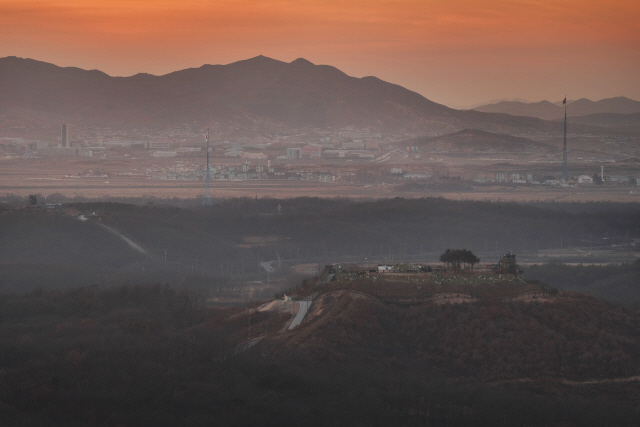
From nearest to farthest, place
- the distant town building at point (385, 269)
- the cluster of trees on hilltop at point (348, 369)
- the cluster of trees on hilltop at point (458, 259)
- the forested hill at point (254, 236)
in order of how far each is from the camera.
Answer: the cluster of trees on hilltop at point (348, 369) < the cluster of trees on hilltop at point (458, 259) < the distant town building at point (385, 269) < the forested hill at point (254, 236)

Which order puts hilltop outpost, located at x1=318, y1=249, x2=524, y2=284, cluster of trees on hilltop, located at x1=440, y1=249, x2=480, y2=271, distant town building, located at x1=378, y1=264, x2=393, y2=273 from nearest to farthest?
hilltop outpost, located at x1=318, y1=249, x2=524, y2=284
cluster of trees on hilltop, located at x1=440, y1=249, x2=480, y2=271
distant town building, located at x1=378, y1=264, x2=393, y2=273

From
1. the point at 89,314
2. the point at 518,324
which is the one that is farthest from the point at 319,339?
the point at 89,314

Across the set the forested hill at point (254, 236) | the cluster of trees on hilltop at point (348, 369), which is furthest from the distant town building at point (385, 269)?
the forested hill at point (254, 236)

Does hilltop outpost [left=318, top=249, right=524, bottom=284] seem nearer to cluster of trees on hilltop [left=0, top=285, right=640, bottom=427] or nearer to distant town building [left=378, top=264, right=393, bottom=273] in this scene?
distant town building [left=378, top=264, right=393, bottom=273]

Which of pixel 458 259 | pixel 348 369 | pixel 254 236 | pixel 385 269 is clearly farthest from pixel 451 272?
pixel 254 236

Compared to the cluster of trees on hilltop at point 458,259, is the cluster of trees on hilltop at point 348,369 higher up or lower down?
lower down

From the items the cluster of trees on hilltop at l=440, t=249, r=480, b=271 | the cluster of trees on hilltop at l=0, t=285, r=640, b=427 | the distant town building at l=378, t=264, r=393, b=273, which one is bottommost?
the cluster of trees on hilltop at l=0, t=285, r=640, b=427

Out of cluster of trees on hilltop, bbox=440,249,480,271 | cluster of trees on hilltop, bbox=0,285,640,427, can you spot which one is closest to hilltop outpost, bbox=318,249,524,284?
cluster of trees on hilltop, bbox=440,249,480,271

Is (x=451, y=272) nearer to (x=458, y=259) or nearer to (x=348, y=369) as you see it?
(x=458, y=259)

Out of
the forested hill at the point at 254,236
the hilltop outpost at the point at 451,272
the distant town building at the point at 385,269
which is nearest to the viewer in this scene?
the hilltop outpost at the point at 451,272

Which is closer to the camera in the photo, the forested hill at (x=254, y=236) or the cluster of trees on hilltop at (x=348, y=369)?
the cluster of trees on hilltop at (x=348, y=369)

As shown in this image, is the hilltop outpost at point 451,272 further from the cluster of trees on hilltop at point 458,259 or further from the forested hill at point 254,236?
the forested hill at point 254,236

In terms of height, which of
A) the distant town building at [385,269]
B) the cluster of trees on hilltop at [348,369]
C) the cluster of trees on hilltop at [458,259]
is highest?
the cluster of trees on hilltop at [458,259]
